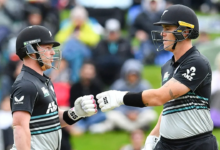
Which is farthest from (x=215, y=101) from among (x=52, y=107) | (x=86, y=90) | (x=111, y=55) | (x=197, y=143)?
(x=52, y=107)

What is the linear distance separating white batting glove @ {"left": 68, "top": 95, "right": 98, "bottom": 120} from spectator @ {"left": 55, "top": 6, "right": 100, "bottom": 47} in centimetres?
724

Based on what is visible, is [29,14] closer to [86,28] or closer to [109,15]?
[86,28]

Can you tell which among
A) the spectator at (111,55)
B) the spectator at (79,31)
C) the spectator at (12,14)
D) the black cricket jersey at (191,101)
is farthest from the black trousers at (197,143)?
the spectator at (12,14)

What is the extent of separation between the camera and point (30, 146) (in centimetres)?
573

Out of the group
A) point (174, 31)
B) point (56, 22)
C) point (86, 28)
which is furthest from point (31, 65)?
point (56, 22)

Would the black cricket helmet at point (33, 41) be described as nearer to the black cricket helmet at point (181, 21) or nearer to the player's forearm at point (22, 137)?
the player's forearm at point (22, 137)

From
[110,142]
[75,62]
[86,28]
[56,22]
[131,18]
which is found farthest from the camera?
[131,18]

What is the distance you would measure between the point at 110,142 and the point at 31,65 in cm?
537

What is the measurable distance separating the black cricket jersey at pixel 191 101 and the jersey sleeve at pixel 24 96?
5.52 feet

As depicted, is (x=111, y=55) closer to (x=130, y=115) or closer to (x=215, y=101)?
(x=130, y=115)

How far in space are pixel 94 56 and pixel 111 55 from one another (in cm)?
62

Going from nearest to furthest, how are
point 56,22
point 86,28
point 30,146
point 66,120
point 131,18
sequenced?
1. point 30,146
2. point 66,120
3. point 86,28
4. point 56,22
5. point 131,18

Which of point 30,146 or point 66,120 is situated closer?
point 30,146

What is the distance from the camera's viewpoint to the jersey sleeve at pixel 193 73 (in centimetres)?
579
